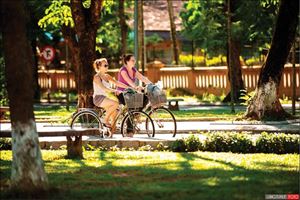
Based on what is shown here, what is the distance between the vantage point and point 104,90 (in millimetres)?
16094

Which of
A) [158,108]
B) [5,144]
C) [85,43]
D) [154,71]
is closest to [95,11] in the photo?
[85,43]

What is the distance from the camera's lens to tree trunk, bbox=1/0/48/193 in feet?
31.1

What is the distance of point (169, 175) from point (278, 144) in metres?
3.60

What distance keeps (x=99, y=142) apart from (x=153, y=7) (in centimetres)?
5290

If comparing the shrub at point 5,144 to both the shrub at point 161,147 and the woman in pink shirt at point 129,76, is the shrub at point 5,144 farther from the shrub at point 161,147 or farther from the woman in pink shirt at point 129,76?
the shrub at point 161,147

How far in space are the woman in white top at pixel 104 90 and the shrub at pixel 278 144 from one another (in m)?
3.29

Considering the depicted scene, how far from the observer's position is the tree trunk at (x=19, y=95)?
947cm

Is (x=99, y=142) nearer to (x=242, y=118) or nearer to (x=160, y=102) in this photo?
(x=160, y=102)

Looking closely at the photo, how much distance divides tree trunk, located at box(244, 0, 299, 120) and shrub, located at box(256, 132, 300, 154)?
20.1ft

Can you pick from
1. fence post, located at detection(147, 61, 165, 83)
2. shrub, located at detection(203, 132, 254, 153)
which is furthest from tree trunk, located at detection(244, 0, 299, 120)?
fence post, located at detection(147, 61, 165, 83)

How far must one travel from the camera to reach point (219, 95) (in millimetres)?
41219

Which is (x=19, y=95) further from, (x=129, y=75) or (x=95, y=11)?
(x=95, y=11)

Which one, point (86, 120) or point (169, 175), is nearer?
point (169, 175)

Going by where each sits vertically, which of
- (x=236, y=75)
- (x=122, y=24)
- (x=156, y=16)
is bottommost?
(x=236, y=75)
